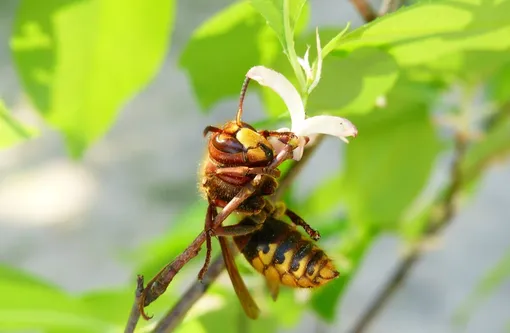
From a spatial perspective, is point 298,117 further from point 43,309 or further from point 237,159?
point 43,309

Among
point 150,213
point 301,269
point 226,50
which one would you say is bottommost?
point 301,269

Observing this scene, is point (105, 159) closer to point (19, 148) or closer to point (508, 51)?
point (19, 148)

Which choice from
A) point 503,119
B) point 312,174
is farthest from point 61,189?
point 503,119

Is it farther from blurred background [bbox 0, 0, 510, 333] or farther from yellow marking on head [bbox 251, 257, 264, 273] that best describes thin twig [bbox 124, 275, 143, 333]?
blurred background [bbox 0, 0, 510, 333]

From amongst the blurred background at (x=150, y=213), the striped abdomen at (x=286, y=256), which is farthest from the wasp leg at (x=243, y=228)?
the blurred background at (x=150, y=213)

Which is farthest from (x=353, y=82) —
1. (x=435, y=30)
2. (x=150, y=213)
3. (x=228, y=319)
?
(x=150, y=213)

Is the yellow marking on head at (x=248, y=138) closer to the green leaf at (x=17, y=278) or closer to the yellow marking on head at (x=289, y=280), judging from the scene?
the yellow marking on head at (x=289, y=280)
